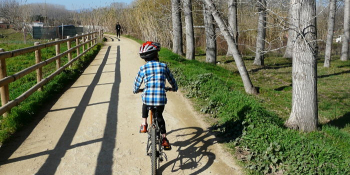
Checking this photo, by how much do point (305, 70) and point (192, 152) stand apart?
9.12 ft

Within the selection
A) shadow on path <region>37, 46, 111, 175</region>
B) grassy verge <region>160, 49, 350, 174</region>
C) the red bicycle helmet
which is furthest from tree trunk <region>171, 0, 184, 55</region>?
the red bicycle helmet

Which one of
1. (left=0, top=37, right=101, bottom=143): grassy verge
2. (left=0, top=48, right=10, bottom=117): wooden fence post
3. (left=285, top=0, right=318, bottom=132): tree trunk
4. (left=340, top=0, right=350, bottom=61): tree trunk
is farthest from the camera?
(left=340, top=0, right=350, bottom=61): tree trunk

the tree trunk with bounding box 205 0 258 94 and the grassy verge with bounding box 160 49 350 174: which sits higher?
the tree trunk with bounding box 205 0 258 94

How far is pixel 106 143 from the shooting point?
5535mm

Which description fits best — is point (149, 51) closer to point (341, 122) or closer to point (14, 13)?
point (341, 122)

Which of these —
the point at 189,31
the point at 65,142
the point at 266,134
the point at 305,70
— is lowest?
the point at 65,142

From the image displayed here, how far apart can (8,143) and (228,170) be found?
11.7ft

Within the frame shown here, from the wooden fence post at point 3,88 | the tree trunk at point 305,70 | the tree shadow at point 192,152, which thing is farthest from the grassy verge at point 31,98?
the tree trunk at point 305,70

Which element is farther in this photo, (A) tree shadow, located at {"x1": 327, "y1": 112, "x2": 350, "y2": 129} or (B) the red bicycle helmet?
(A) tree shadow, located at {"x1": 327, "y1": 112, "x2": 350, "y2": 129}

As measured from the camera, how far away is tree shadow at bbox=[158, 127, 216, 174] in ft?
15.8

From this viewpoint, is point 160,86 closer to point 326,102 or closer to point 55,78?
point 55,78

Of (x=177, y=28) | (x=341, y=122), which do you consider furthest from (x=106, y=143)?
(x=177, y=28)

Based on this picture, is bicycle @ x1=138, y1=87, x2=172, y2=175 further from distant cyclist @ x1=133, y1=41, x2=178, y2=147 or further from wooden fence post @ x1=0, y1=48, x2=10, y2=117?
wooden fence post @ x1=0, y1=48, x2=10, y2=117

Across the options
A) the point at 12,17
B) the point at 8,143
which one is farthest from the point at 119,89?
the point at 12,17
